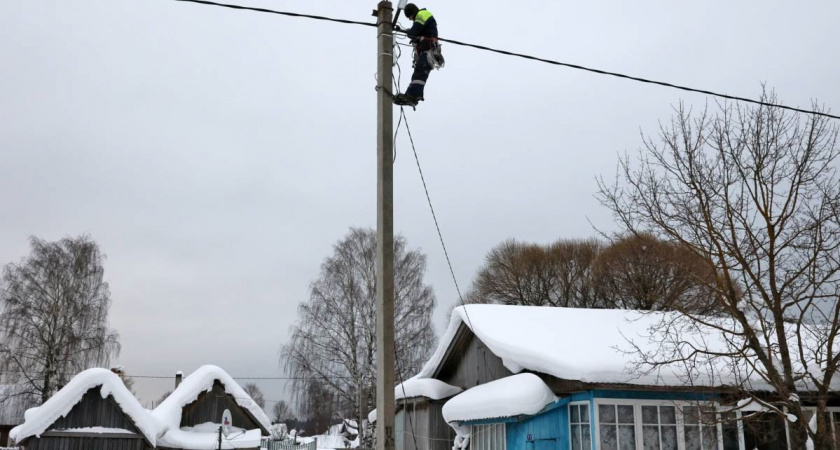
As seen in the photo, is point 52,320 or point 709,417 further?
point 52,320

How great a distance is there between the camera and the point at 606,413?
482 inches

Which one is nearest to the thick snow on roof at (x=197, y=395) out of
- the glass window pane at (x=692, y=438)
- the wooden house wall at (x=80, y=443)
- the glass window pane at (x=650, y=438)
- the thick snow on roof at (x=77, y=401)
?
the thick snow on roof at (x=77, y=401)

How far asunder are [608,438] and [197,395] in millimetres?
19095

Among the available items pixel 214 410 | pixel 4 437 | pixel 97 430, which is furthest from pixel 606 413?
pixel 4 437

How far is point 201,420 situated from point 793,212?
22.8 metres

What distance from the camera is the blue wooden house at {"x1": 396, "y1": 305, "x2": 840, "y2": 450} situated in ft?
39.3

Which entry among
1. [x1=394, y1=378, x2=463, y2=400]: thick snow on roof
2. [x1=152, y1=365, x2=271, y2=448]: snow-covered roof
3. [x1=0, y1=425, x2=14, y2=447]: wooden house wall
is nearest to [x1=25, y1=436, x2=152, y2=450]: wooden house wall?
[x1=152, y1=365, x2=271, y2=448]: snow-covered roof

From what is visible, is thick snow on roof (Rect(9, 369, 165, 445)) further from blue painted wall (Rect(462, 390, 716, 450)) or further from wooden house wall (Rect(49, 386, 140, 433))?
blue painted wall (Rect(462, 390, 716, 450))

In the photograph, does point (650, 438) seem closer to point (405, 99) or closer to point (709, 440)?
point (709, 440)

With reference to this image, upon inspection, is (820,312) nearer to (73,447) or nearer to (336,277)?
(73,447)

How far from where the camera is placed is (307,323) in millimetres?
33281

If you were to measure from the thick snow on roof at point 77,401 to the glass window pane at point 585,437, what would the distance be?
15.9 meters

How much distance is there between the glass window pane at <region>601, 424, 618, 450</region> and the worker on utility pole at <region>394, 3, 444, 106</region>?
709 centimetres

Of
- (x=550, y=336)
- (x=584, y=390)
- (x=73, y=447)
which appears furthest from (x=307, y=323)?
(x=584, y=390)
